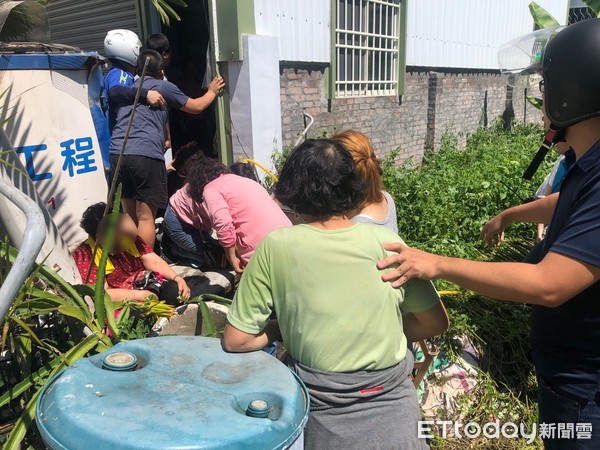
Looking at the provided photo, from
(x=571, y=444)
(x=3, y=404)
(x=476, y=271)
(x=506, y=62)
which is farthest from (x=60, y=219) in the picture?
(x=506, y=62)

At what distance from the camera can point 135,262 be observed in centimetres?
331

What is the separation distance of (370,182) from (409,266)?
1.08 m

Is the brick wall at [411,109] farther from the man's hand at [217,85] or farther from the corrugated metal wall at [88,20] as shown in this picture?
the corrugated metal wall at [88,20]

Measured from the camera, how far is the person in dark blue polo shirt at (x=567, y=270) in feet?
4.92

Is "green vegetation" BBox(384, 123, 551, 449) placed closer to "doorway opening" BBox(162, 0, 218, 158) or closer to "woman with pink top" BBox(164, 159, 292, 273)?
"woman with pink top" BBox(164, 159, 292, 273)

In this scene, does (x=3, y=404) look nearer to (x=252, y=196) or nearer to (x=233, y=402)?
(x=233, y=402)

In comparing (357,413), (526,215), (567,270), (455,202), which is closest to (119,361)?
(357,413)

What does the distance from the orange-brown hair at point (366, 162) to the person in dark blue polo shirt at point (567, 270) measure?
37.5 inches

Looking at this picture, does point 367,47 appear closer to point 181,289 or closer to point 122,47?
point 122,47

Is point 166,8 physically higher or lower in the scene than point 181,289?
higher

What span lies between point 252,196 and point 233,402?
7.76 feet

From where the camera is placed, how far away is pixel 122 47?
436 centimetres

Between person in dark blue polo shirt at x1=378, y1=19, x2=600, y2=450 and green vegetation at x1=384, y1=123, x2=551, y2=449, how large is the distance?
3.88ft

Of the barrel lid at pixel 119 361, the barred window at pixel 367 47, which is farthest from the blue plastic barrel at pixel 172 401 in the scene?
the barred window at pixel 367 47
